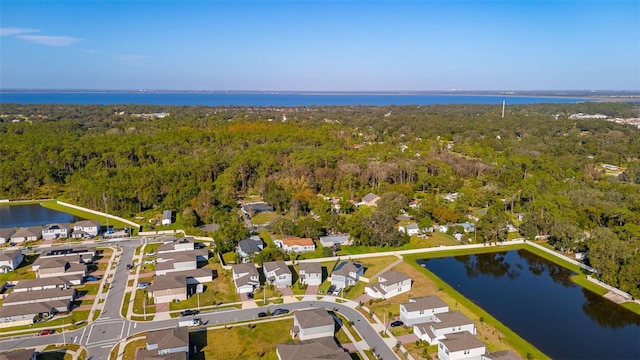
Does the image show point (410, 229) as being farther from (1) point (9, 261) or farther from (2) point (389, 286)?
(1) point (9, 261)

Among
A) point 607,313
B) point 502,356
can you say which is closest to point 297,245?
point 502,356

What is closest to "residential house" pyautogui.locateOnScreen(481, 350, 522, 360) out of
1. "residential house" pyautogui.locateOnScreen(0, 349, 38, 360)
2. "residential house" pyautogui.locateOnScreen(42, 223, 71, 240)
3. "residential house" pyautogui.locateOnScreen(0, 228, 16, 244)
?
"residential house" pyautogui.locateOnScreen(0, 349, 38, 360)

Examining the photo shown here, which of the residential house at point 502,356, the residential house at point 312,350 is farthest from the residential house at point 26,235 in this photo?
the residential house at point 502,356

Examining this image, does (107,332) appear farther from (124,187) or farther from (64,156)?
(64,156)

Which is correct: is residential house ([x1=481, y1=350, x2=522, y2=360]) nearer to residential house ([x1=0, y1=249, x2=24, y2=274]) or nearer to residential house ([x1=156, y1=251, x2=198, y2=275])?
residential house ([x1=156, y1=251, x2=198, y2=275])

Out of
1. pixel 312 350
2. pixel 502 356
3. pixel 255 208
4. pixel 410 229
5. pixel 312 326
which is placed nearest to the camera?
pixel 502 356

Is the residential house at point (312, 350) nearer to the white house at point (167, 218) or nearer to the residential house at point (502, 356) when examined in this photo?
the residential house at point (502, 356)

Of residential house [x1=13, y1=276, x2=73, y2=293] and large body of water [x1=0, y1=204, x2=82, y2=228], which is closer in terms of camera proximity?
residential house [x1=13, y1=276, x2=73, y2=293]
